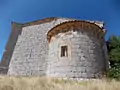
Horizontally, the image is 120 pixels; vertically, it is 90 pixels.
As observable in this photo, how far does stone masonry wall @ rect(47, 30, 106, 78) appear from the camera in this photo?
38.5 ft

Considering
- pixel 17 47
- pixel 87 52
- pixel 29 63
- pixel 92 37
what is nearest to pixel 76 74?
pixel 87 52

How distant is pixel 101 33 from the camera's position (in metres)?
13.6

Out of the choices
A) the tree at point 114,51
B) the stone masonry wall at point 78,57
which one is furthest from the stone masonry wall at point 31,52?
the tree at point 114,51

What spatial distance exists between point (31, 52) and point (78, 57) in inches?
288

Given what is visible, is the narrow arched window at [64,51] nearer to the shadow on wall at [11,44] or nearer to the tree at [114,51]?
the tree at [114,51]

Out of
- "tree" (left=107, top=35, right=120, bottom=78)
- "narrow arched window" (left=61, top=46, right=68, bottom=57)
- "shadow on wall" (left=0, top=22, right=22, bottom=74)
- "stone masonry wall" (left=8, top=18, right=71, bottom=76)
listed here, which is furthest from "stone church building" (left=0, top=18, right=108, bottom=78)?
"shadow on wall" (left=0, top=22, right=22, bottom=74)

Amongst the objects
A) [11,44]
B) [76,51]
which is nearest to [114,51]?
[76,51]

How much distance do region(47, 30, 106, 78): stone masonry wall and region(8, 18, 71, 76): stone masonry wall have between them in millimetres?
3948

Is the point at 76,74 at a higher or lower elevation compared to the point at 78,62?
lower

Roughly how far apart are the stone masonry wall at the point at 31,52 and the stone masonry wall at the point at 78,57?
3.95 meters

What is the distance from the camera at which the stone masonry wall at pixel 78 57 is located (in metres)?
11.7

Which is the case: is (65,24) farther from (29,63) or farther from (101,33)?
(29,63)

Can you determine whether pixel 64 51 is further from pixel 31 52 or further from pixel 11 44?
pixel 11 44

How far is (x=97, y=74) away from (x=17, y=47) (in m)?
10.8
